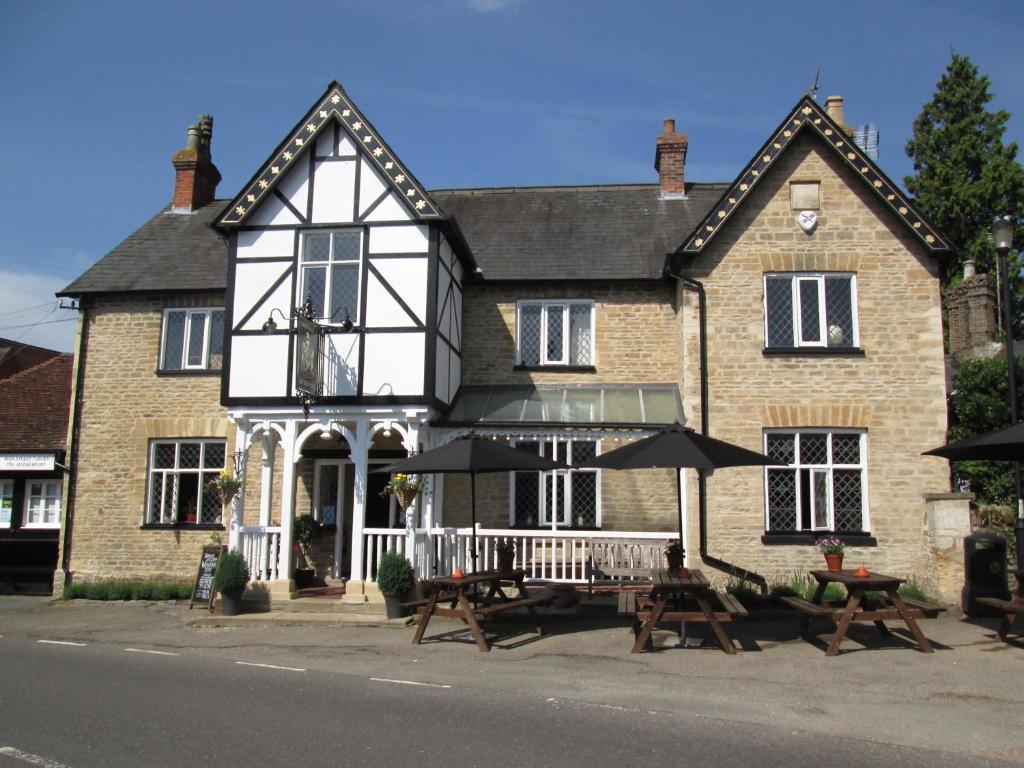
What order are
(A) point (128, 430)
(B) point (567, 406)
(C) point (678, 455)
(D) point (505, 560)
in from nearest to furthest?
(C) point (678, 455), (D) point (505, 560), (B) point (567, 406), (A) point (128, 430)

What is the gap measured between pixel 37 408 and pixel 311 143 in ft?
32.4

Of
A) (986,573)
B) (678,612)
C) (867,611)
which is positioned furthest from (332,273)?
(986,573)

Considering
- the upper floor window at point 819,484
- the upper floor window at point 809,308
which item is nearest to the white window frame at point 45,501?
the upper floor window at point 819,484

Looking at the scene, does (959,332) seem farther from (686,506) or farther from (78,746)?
(78,746)

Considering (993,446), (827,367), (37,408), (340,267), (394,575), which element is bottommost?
(394,575)

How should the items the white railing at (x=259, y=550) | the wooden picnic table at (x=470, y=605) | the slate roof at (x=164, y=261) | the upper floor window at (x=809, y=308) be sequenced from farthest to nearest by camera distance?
the slate roof at (x=164, y=261), the upper floor window at (x=809, y=308), the white railing at (x=259, y=550), the wooden picnic table at (x=470, y=605)

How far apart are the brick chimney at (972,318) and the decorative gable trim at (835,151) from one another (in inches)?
470

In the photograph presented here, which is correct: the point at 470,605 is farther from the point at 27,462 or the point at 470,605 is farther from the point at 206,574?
the point at 27,462

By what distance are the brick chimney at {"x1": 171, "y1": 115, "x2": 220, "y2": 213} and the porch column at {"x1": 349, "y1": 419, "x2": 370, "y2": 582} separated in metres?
9.02

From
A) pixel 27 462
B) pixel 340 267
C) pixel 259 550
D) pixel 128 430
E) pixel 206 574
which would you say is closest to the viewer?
pixel 259 550

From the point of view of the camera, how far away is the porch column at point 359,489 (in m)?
13.3

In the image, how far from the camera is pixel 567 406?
15.1 m

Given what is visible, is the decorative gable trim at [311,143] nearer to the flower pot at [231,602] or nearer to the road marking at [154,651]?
the flower pot at [231,602]

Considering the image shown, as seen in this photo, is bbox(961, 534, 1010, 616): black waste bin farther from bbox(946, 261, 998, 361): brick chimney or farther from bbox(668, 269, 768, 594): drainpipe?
bbox(946, 261, 998, 361): brick chimney
